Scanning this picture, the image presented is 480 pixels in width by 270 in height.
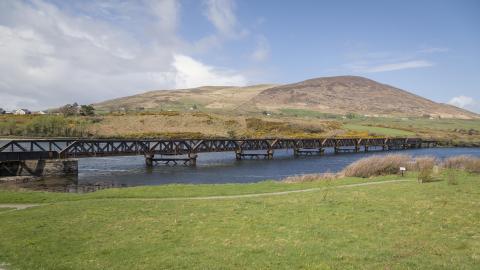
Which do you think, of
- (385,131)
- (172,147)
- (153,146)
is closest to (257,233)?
(153,146)

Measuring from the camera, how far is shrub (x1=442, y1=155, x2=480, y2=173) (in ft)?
109

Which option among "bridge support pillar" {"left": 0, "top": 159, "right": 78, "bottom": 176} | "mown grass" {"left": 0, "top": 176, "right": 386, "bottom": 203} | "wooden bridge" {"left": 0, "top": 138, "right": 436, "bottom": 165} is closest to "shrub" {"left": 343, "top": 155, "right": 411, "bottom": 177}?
"mown grass" {"left": 0, "top": 176, "right": 386, "bottom": 203}

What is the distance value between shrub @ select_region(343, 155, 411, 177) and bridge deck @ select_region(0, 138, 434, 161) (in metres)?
33.4

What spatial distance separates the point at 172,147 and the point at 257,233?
178ft

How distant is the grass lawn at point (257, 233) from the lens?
11.3 m

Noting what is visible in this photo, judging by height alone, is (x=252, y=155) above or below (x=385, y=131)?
below

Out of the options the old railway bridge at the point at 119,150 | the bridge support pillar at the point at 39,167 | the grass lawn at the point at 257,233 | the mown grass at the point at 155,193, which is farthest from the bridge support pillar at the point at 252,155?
the grass lawn at the point at 257,233

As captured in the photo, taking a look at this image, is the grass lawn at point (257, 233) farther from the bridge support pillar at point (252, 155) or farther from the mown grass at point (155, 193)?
the bridge support pillar at point (252, 155)

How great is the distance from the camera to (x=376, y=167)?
3478 cm

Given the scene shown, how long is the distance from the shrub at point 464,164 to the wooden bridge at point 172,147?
125 feet

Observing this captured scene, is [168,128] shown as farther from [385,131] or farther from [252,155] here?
[385,131]

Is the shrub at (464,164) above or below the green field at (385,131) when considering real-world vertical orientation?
below

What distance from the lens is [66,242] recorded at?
45.0 ft

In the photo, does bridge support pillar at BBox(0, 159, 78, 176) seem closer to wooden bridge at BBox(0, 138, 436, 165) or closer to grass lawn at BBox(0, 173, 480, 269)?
wooden bridge at BBox(0, 138, 436, 165)
